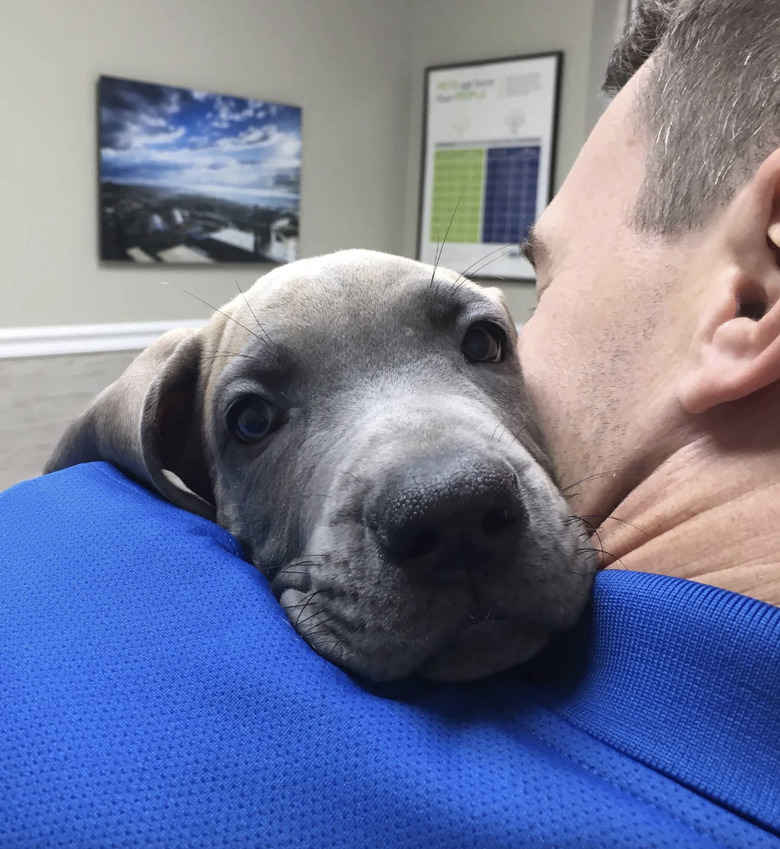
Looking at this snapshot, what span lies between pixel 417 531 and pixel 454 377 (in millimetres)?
444

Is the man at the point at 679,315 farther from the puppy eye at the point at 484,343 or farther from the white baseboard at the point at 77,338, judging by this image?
the white baseboard at the point at 77,338

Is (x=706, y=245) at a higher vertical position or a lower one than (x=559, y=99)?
lower

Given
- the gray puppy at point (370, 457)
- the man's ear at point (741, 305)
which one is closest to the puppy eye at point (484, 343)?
the gray puppy at point (370, 457)

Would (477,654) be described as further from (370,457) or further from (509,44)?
(509,44)

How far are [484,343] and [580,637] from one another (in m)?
0.60

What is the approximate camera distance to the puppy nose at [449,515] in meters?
0.87

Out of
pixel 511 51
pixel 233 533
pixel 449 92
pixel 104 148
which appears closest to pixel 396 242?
pixel 449 92

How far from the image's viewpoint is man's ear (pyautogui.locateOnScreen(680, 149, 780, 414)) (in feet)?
3.04

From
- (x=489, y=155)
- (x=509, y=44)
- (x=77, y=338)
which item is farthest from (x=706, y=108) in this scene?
(x=509, y=44)

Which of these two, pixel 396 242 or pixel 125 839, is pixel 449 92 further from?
pixel 125 839

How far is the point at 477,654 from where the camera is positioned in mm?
938

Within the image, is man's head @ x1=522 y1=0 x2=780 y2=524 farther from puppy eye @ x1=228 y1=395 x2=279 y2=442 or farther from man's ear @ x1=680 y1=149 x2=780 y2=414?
puppy eye @ x1=228 y1=395 x2=279 y2=442

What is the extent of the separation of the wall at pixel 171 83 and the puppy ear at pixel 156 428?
8.24 feet

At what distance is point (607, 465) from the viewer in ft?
3.82
